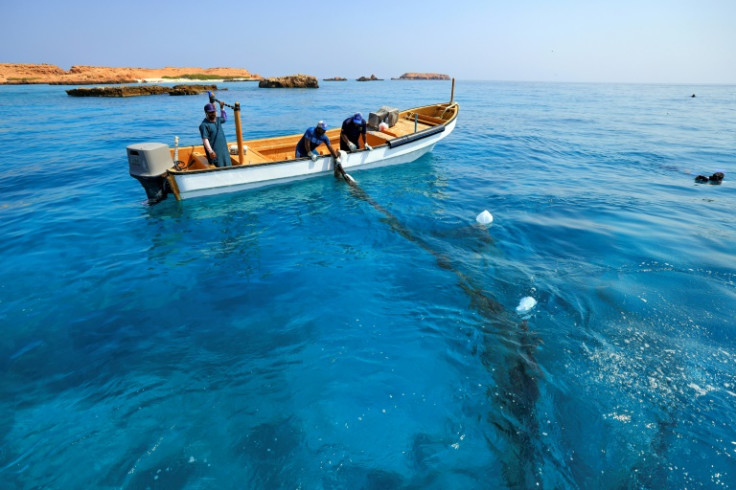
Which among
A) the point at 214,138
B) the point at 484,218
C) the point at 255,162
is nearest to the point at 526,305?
the point at 484,218

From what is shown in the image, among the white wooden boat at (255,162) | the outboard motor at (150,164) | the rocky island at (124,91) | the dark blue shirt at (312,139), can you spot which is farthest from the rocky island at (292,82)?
the outboard motor at (150,164)

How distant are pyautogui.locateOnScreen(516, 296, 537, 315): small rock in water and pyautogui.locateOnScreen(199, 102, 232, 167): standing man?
9.52 m

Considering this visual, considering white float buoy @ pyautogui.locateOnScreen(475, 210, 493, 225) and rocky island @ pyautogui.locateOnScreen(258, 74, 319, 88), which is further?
rocky island @ pyautogui.locateOnScreen(258, 74, 319, 88)

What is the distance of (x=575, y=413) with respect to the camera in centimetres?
467

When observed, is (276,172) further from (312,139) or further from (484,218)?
(484,218)

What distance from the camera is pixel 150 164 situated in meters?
9.97

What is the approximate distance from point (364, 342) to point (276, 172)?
8.38 meters

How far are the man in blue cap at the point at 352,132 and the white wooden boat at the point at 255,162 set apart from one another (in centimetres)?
47

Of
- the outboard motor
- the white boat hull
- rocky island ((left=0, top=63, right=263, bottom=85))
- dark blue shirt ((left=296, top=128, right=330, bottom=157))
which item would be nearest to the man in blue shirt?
dark blue shirt ((left=296, top=128, right=330, bottom=157))

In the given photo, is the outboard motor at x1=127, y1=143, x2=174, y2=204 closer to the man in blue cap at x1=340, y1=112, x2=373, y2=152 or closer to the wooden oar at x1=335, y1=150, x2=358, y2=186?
the wooden oar at x1=335, y1=150, x2=358, y2=186

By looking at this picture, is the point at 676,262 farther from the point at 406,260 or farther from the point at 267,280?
the point at 267,280

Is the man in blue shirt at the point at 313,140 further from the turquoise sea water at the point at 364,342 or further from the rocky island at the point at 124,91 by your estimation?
the rocky island at the point at 124,91

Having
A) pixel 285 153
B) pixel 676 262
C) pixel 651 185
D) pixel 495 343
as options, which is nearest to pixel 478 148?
pixel 651 185

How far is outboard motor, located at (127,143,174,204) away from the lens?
9.82 m
